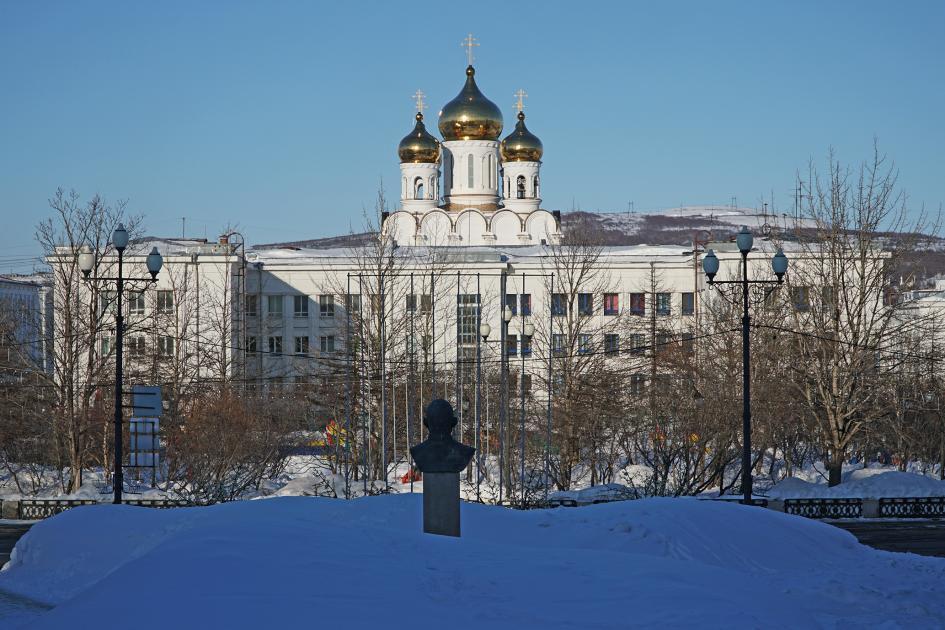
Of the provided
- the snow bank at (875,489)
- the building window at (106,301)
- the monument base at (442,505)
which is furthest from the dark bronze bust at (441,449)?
the building window at (106,301)

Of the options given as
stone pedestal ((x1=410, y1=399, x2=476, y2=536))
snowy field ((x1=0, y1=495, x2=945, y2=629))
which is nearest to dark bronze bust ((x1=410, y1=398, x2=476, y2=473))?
stone pedestal ((x1=410, y1=399, x2=476, y2=536))

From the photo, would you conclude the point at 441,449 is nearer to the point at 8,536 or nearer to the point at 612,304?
the point at 8,536

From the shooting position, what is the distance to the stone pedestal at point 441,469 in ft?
38.9

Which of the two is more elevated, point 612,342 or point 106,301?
point 106,301

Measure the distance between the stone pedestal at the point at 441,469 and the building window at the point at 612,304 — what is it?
1856 inches

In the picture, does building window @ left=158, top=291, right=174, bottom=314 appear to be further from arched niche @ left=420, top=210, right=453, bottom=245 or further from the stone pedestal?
the stone pedestal

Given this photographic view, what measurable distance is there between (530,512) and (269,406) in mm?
22195

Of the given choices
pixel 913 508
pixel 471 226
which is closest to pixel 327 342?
pixel 471 226

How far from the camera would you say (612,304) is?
59.5 meters

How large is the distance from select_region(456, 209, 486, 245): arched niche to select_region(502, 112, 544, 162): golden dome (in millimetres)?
4347

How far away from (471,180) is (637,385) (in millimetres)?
28621

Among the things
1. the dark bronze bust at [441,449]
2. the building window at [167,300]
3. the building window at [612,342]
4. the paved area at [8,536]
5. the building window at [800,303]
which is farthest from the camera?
the building window at [167,300]

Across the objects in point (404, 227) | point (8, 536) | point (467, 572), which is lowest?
point (8, 536)

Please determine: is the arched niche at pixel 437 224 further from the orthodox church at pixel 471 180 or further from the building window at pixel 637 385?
the building window at pixel 637 385
